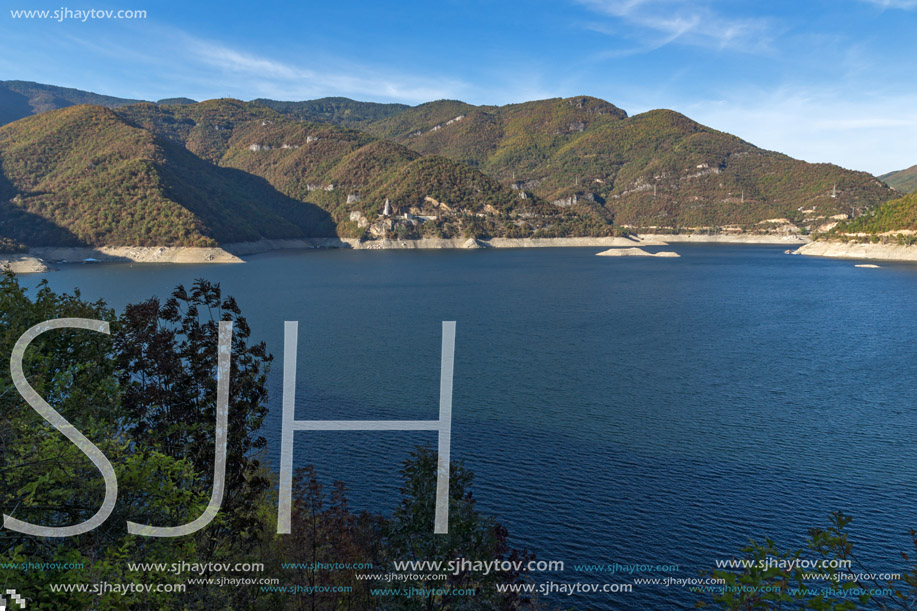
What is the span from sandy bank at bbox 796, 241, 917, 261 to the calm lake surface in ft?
297

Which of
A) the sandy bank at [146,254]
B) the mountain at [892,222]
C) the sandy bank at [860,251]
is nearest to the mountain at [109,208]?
the sandy bank at [146,254]

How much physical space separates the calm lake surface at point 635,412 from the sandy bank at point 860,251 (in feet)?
297

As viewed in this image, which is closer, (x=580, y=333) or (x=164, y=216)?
(x=580, y=333)

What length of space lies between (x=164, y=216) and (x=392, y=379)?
150313 mm

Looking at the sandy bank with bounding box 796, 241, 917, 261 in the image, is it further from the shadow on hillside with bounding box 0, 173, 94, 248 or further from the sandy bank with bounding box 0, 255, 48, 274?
the shadow on hillside with bounding box 0, 173, 94, 248

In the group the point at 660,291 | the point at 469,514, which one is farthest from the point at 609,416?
the point at 660,291

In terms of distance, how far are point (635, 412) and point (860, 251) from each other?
174 metres

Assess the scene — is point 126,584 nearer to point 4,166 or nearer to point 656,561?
point 656,561

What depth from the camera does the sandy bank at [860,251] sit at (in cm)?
15412

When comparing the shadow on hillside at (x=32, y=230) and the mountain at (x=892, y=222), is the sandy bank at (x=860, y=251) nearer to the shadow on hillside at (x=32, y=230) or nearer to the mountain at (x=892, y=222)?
the mountain at (x=892, y=222)

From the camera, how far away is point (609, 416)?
112ft

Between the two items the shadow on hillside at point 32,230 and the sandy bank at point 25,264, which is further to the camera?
the shadow on hillside at point 32,230

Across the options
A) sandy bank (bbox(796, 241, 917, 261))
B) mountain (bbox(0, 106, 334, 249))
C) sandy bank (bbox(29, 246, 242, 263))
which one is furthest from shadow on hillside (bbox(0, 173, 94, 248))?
sandy bank (bbox(796, 241, 917, 261))

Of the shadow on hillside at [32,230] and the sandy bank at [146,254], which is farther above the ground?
the shadow on hillside at [32,230]
